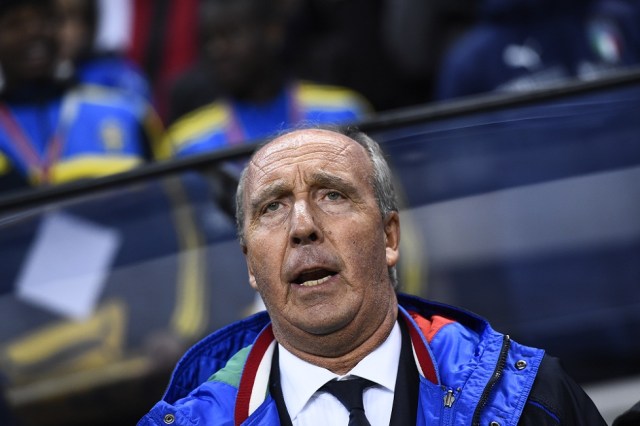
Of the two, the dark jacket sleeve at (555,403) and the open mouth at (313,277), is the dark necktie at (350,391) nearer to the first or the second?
the open mouth at (313,277)

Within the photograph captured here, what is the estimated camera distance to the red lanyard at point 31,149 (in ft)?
17.3

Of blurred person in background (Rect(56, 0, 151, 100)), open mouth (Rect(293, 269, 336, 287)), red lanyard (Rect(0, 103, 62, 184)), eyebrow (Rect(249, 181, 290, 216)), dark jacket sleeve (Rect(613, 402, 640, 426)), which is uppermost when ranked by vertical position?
blurred person in background (Rect(56, 0, 151, 100))

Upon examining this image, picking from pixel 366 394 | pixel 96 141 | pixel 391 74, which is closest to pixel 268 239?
pixel 366 394

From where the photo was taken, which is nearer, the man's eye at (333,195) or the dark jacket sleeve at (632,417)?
the dark jacket sleeve at (632,417)

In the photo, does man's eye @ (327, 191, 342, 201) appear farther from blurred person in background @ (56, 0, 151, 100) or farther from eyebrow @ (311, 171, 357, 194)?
blurred person in background @ (56, 0, 151, 100)

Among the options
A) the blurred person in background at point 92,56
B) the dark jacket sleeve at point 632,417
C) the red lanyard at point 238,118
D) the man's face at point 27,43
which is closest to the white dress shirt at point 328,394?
the dark jacket sleeve at point 632,417

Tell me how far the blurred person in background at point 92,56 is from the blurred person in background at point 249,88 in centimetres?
65

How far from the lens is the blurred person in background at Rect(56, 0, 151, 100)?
643 cm

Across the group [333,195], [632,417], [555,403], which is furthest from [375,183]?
[632,417]

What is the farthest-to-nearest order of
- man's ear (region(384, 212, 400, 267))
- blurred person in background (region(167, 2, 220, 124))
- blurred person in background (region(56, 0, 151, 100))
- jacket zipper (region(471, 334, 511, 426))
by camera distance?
blurred person in background (region(56, 0, 151, 100)), blurred person in background (region(167, 2, 220, 124)), man's ear (region(384, 212, 400, 267)), jacket zipper (region(471, 334, 511, 426))

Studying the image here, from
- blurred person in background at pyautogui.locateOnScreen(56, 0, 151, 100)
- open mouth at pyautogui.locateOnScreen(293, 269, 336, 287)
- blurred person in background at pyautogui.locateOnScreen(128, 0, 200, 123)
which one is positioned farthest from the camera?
blurred person in background at pyautogui.locateOnScreen(128, 0, 200, 123)

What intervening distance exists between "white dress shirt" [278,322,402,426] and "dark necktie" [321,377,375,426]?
1 centimetres

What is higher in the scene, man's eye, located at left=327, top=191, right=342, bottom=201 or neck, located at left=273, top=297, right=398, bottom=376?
man's eye, located at left=327, top=191, right=342, bottom=201

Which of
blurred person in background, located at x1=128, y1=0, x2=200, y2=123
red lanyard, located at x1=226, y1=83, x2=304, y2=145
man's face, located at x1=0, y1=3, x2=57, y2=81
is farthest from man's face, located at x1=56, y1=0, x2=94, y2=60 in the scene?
red lanyard, located at x1=226, y1=83, x2=304, y2=145
